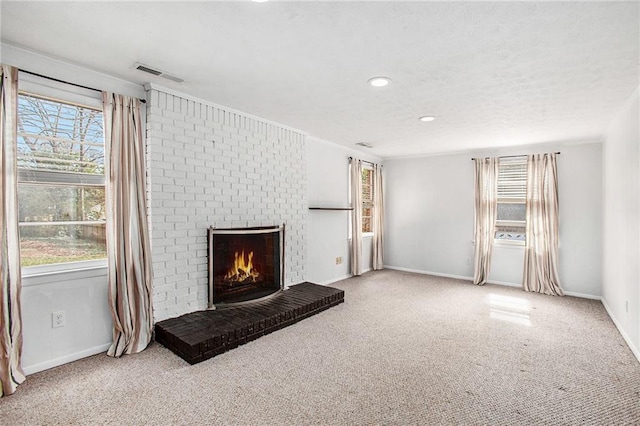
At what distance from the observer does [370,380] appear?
245cm

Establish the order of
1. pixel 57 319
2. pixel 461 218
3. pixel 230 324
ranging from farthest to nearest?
pixel 461 218, pixel 230 324, pixel 57 319

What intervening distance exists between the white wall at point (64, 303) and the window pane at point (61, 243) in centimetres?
12

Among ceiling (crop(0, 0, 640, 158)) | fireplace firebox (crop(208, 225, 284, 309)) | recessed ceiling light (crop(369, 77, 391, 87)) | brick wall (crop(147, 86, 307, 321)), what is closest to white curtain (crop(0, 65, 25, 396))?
ceiling (crop(0, 0, 640, 158))

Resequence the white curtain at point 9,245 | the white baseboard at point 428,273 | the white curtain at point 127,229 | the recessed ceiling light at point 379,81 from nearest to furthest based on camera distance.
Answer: the white curtain at point 9,245 < the recessed ceiling light at point 379,81 < the white curtain at point 127,229 < the white baseboard at point 428,273

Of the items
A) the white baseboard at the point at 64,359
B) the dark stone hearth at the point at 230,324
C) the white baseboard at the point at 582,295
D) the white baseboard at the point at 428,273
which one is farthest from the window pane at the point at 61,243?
the white baseboard at the point at 582,295

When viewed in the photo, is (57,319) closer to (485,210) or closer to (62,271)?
(62,271)

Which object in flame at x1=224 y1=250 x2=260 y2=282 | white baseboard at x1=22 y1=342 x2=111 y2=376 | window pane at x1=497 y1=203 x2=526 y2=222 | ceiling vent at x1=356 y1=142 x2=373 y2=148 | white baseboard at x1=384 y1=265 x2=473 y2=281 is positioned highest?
ceiling vent at x1=356 y1=142 x2=373 y2=148

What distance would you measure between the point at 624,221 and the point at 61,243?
5.48 m

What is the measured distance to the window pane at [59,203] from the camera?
98.1 inches

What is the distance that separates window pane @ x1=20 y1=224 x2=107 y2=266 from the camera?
250 cm

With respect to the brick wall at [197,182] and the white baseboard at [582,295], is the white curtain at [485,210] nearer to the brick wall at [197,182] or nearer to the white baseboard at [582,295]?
the white baseboard at [582,295]

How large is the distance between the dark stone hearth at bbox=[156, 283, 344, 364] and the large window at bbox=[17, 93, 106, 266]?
99 centimetres

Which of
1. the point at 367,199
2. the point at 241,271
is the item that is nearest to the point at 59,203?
the point at 241,271

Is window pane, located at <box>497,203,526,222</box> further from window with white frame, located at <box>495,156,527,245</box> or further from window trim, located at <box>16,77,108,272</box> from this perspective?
window trim, located at <box>16,77,108,272</box>
